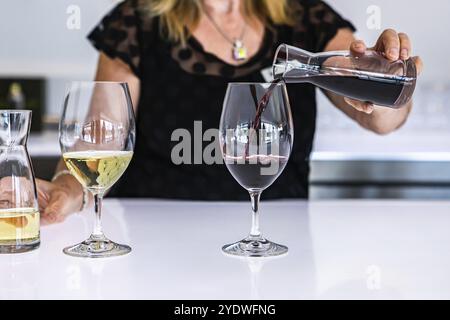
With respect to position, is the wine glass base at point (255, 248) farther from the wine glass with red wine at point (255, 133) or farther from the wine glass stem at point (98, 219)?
the wine glass stem at point (98, 219)

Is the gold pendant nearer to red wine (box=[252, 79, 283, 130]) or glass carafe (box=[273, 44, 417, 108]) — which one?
glass carafe (box=[273, 44, 417, 108])

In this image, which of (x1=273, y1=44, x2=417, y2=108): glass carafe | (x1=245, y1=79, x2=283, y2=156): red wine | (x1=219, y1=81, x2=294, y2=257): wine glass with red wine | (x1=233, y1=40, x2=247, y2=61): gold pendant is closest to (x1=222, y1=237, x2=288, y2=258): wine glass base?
(x1=219, y1=81, x2=294, y2=257): wine glass with red wine

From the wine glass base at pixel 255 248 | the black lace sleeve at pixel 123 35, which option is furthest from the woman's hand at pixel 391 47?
the black lace sleeve at pixel 123 35

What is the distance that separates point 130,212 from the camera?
1160mm

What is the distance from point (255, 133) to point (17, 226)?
31 centimetres

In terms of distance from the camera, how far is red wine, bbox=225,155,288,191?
0.83 m

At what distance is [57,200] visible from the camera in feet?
3.53

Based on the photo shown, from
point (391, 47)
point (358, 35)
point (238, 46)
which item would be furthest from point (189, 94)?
point (358, 35)

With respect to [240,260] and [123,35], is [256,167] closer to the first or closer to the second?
[240,260]

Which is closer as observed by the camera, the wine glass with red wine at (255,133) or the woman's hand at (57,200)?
the wine glass with red wine at (255,133)

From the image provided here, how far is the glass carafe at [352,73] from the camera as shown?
3.11ft

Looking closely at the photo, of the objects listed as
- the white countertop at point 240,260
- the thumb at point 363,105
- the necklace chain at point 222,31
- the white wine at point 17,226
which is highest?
the necklace chain at point 222,31
